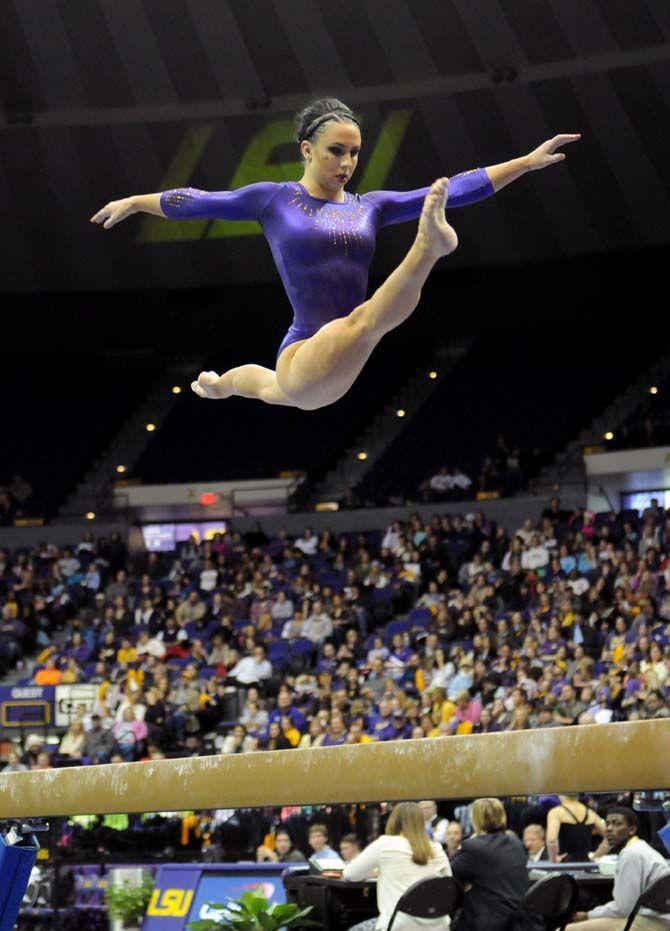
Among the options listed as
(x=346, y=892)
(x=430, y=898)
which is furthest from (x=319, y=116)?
(x=346, y=892)

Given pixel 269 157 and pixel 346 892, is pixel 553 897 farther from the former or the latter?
pixel 269 157

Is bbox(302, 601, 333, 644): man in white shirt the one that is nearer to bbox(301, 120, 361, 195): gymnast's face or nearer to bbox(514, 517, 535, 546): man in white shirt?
bbox(514, 517, 535, 546): man in white shirt

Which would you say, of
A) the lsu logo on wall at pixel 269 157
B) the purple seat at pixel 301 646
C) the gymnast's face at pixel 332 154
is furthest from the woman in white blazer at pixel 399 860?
the lsu logo on wall at pixel 269 157

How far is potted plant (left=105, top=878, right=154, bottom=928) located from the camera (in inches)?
366

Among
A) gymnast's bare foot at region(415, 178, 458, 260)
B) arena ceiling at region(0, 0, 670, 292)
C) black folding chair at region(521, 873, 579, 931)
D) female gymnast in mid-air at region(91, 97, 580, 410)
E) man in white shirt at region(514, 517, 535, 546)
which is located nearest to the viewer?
gymnast's bare foot at region(415, 178, 458, 260)

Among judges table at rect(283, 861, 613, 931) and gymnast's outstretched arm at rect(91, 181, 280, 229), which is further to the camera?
judges table at rect(283, 861, 613, 931)

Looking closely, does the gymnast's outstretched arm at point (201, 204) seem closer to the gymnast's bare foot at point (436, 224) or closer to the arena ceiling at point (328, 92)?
the gymnast's bare foot at point (436, 224)

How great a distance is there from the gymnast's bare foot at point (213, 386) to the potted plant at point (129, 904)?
5.25m

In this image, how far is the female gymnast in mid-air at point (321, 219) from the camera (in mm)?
4363

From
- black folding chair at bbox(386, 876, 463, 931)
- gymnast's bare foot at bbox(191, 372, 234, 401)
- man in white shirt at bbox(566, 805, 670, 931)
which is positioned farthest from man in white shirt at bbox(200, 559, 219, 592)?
gymnast's bare foot at bbox(191, 372, 234, 401)

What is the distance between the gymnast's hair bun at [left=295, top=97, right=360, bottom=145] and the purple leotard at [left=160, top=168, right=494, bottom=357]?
188 mm

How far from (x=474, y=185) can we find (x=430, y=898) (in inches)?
134

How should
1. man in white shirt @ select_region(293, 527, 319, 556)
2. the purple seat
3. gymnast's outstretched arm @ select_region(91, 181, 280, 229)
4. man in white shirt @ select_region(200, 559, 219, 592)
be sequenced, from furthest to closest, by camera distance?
man in white shirt @ select_region(293, 527, 319, 556) → man in white shirt @ select_region(200, 559, 219, 592) → the purple seat → gymnast's outstretched arm @ select_region(91, 181, 280, 229)

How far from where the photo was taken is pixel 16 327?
934 inches
